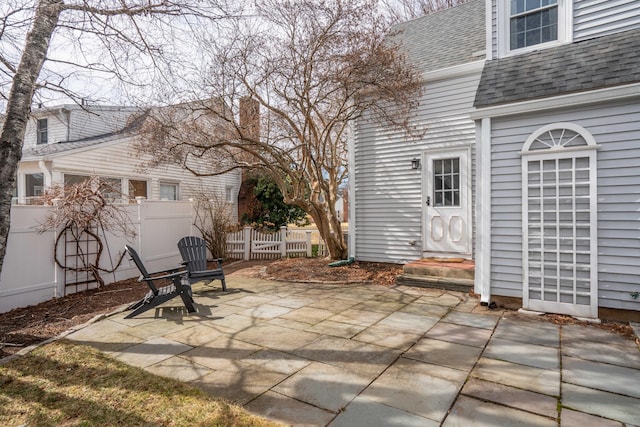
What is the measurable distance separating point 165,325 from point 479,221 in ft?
14.4

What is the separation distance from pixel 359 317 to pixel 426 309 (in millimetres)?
1038

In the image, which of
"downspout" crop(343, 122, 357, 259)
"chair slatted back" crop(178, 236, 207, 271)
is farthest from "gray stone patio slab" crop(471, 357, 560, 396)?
"downspout" crop(343, 122, 357, 259)

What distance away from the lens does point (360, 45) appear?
632 cm

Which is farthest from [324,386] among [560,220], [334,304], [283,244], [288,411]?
[283,244]

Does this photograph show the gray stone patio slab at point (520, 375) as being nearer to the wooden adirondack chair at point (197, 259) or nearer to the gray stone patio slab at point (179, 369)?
the gray stone patio slab at point (179, 369)

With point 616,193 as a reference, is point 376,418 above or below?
below

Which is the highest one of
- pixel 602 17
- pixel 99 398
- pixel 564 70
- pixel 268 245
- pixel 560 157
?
pixel 602 17

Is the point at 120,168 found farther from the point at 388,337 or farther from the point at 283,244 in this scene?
the point at 388,337

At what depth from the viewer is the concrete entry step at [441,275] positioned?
233 inches

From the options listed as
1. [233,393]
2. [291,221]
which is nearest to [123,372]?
[233,393]

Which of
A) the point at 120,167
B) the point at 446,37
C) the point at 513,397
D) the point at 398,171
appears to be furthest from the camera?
the point at 120,167

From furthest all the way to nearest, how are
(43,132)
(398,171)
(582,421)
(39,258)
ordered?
(43,132) → (398,171) → (39,258) → (582,421)

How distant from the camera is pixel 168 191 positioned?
1276 centimetres

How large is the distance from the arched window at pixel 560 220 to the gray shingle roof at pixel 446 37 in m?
3.35
